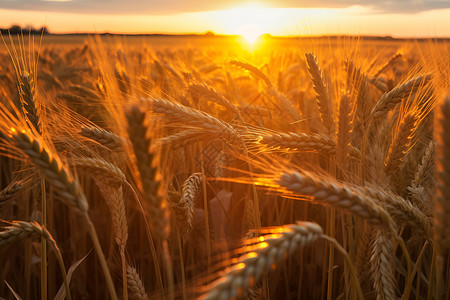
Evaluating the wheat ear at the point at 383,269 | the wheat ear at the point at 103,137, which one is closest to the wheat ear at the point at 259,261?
the wheat ear at the point at 383,269

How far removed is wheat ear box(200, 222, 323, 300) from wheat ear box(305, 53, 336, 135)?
0.87 m

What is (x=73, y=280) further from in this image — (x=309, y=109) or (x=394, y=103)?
(x=309, y=109)

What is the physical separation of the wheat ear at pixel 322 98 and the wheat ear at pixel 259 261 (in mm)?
865

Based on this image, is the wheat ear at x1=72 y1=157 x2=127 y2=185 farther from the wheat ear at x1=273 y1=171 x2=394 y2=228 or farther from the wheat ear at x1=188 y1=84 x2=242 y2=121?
the wheat ear at x1=188 y1=84 x2=242 y2=121

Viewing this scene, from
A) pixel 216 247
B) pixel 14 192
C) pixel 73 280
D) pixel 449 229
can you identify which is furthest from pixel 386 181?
pixel 73 280

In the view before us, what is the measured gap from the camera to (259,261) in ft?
2.39

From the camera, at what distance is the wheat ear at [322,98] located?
5.21ft

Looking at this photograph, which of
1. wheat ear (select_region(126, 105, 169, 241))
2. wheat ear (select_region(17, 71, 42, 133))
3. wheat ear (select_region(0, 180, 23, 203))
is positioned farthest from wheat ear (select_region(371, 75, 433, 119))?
wheat ear (select_region(0, 180, 23, 203))

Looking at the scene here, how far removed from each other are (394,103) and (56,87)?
4189mm

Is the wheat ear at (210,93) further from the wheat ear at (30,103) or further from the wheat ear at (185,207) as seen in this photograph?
the wheat ear at (30,103)

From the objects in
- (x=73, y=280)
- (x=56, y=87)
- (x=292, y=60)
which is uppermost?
(x=292, y=60)

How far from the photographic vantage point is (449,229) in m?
0.84

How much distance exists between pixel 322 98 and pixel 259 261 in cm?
102

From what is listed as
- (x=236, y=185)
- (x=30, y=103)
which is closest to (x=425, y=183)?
(x=236, y=185)
